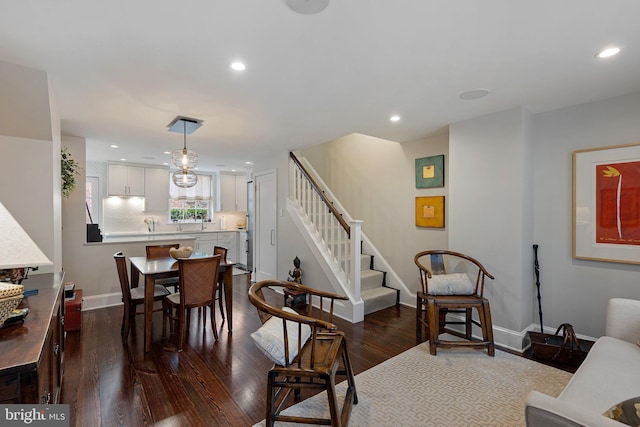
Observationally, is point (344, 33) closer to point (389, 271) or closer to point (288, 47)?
point (288, 47)

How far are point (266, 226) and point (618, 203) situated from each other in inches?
186

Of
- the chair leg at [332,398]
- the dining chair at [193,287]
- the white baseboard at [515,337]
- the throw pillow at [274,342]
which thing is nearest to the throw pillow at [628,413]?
the chair leg at [332,398]

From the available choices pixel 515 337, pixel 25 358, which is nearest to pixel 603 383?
pixel 515 337

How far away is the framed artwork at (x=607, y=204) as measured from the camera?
104 inches

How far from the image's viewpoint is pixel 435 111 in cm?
309

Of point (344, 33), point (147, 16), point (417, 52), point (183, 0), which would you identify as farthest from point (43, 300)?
point (417, 52)

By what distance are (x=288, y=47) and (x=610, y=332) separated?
303 centimetres

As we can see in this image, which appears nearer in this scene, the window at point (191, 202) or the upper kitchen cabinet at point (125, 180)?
the upper kitchen cabinet at point (125, 180)

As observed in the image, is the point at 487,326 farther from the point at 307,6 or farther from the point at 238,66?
the point at 238,66

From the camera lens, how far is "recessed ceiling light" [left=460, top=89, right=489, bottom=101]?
258cm

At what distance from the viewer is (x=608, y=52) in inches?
77.9

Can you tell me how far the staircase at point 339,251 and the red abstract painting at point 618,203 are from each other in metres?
2.36

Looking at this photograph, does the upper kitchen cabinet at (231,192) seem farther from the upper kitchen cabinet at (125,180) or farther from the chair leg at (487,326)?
the chair leg at (487,326)

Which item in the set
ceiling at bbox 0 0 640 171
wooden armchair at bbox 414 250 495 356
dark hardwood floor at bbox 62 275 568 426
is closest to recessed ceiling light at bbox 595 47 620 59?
ceiling at bbox 0 0 640 171
